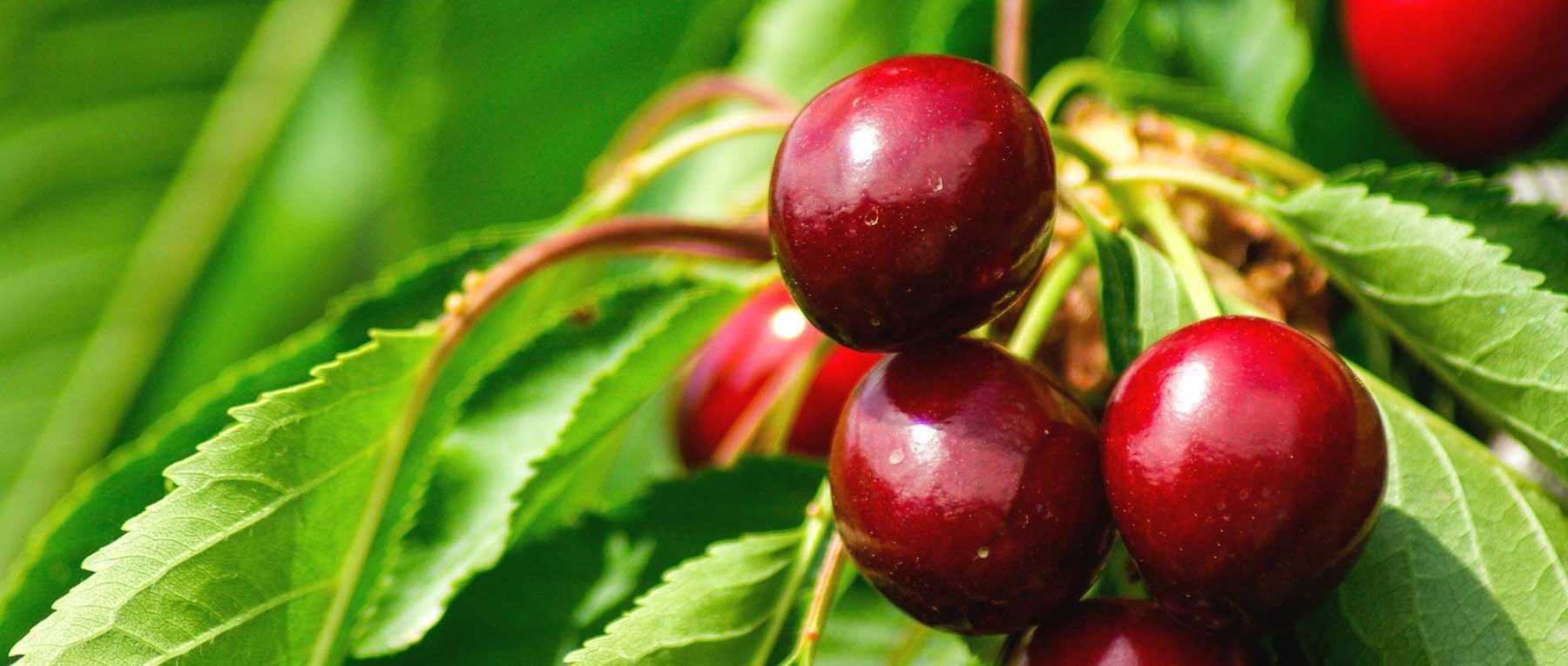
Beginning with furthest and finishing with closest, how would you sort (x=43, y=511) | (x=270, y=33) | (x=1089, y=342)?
(x=270, y=33) → (x=43, y=511) → (x=1089, y=342)

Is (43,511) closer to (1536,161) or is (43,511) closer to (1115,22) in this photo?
(1115,22)

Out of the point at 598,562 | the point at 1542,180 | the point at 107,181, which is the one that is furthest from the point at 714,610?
the point at 107,181

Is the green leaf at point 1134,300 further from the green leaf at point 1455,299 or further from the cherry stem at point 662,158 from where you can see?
the cherry stem at point 662,158

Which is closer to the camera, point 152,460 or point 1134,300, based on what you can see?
point 1134,300

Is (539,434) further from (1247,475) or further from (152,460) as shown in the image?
(1247,475)

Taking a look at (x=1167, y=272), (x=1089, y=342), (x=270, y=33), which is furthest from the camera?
(x=270, y=33)

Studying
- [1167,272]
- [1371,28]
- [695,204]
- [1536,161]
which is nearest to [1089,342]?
[1167,272]

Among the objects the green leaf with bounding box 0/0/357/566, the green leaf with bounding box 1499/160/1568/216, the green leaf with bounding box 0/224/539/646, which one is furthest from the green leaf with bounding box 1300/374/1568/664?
the green leaf with bounding box 0/0/357/566
